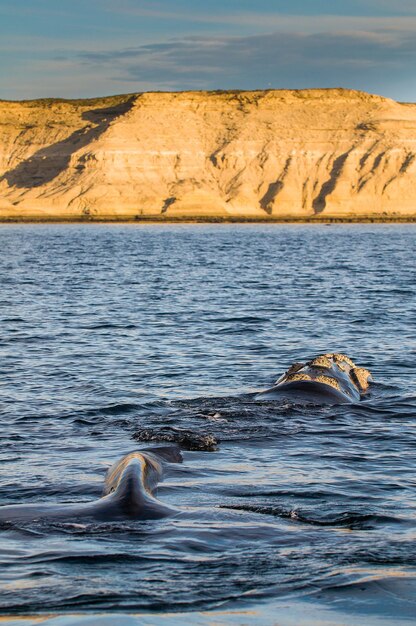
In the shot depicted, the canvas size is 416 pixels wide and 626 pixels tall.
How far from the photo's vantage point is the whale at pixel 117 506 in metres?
9.55

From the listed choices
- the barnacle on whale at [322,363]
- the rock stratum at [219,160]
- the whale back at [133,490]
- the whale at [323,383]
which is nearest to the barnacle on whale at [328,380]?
the whale at [323,383]

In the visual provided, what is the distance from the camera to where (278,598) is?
7629 millimetres

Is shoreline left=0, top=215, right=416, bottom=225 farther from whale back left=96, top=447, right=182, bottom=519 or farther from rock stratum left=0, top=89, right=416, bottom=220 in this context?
whale back left=96, top=447, right=182, bottom=519

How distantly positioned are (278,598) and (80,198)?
527 feet

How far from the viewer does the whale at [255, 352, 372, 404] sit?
16.4m

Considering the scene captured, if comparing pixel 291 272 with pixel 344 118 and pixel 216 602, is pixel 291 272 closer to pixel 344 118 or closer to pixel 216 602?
pixel 216 602

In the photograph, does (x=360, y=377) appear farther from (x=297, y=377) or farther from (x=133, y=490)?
(x=133, y=490)

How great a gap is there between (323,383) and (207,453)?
4436 mm

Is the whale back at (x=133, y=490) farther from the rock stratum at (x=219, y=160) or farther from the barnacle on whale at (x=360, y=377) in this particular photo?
the rock stratum at (x=219, y=160)

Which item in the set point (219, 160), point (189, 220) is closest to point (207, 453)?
point (189, 220)

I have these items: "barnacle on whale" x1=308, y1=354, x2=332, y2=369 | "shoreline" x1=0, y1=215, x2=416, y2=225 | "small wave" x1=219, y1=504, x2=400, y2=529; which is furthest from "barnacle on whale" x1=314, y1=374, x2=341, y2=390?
"shoreline" x1=0, y1=215, x2=416, y2=225

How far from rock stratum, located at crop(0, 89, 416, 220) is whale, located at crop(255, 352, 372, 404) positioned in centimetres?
14669

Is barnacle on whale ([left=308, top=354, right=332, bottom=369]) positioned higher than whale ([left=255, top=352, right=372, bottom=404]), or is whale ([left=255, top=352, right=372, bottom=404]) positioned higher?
barnacle on whale ([left=308, top=354, right=332, bottom=369])

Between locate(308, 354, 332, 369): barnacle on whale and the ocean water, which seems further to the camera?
locate(308, 354, 332, 369): barnacle on whale
